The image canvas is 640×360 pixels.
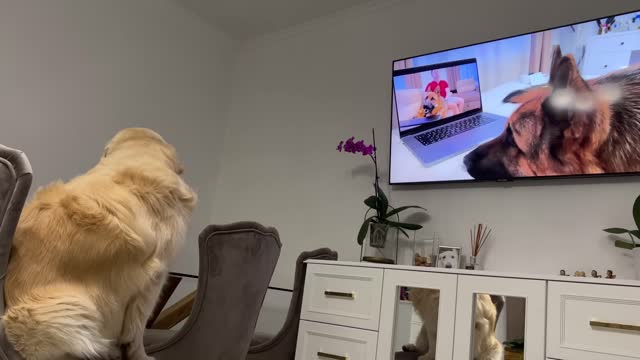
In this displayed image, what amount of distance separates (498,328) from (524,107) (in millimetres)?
1112

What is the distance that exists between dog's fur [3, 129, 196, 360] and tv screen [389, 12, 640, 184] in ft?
5.77

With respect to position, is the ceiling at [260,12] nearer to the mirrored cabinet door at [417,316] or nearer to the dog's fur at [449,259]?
the dog's fur at [449,259]

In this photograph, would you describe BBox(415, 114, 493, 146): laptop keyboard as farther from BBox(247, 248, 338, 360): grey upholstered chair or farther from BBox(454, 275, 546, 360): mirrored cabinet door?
BBox(454, 275, 546, 360): mirrored cabinet door

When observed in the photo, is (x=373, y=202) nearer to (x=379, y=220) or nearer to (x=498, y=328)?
(x=379, y=220)

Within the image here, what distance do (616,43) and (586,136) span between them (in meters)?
0.42

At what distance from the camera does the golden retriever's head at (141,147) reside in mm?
1205

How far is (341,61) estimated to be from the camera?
3.30 meters

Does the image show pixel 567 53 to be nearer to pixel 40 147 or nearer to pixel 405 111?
pixel 405 111

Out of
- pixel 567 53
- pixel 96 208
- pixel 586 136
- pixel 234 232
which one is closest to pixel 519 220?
pixel 586 136

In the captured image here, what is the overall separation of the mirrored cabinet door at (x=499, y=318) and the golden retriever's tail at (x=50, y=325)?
1.35 metres

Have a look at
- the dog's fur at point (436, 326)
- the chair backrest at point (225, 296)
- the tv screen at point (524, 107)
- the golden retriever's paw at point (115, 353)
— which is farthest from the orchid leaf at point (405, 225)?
the golden retriever's paw at point (115, 353)

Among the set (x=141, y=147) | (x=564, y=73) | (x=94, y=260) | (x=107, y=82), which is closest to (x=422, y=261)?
(x=564, y=73)

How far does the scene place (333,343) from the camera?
7.03 feet

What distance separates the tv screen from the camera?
2191mm
